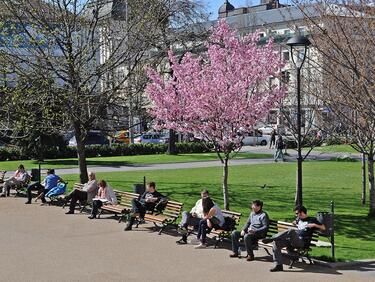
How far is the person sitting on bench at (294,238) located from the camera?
1098cm

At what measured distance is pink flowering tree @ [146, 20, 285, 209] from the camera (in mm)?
16656

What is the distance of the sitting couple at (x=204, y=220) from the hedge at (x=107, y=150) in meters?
24.1

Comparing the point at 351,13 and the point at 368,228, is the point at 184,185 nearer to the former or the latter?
the point at 368,228

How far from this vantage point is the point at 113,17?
2256cm

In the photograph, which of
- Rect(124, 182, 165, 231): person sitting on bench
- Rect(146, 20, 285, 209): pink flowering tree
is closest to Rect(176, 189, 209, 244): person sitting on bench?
Rect(124, 182, 165, 231): person sitting on bench

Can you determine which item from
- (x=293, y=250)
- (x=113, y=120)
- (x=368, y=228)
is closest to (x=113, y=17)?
(x=113, y=120)

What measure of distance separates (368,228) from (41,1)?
13.1 meters

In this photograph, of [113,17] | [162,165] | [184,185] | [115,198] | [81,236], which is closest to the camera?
[81,236]

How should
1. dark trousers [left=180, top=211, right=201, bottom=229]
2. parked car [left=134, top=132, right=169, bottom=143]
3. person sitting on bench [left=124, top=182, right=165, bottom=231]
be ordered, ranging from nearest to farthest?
dark trousers [left=180, top=211, right=201, bottom=229] < person sitting on bench [left=124, top=182, right=165, bottom=231] < parked car [left=134, top=132, right=169, bottom=143]

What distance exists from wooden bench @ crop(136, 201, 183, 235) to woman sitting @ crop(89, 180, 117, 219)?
6.67ft

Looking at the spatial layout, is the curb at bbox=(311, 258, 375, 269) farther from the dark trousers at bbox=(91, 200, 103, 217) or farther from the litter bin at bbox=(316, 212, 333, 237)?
the dark trousers at bbox=(91, 200, 103, 217)

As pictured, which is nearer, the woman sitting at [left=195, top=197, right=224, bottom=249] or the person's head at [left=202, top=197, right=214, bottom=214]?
the woman sitting at [left=195, top=197, right=224, bottom=249]

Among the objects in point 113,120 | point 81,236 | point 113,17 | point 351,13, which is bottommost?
point 81,236

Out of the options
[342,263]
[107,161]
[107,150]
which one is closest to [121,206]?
[342,263]
